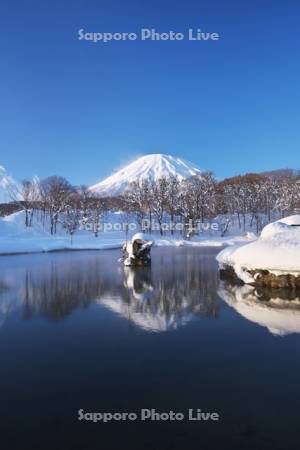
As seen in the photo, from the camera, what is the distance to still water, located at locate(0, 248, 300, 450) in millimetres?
4195

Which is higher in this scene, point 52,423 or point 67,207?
point 67,207

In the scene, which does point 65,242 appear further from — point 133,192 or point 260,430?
point 260,430

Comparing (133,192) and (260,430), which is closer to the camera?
(260,430)

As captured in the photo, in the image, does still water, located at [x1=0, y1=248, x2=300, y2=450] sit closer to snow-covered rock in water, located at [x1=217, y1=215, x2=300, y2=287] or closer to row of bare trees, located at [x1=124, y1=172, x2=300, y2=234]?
snow-covered rock in water, located at [x1=217, y1=215, x2=300, y2=287]

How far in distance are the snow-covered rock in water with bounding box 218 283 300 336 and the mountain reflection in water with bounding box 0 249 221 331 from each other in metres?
0.55

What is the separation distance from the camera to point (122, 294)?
498 inches

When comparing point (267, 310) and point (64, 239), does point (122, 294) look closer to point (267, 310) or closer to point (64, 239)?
point (267, 310)

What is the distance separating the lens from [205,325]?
27.9 feet

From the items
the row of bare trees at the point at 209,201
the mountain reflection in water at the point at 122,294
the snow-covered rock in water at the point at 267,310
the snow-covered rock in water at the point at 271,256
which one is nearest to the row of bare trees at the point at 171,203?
the row of bare trees at the point at 209,201

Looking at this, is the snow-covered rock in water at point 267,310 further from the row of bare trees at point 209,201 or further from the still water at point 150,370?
the row of bare trees at point 209,201

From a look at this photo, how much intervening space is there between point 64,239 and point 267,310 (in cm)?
3652

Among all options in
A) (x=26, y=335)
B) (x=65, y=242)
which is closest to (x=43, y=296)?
(x=26, y=335)

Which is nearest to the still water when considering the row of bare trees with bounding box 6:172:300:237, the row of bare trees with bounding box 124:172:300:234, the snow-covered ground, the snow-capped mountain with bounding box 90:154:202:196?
the snow-covered ground

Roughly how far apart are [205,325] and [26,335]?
357 cm
